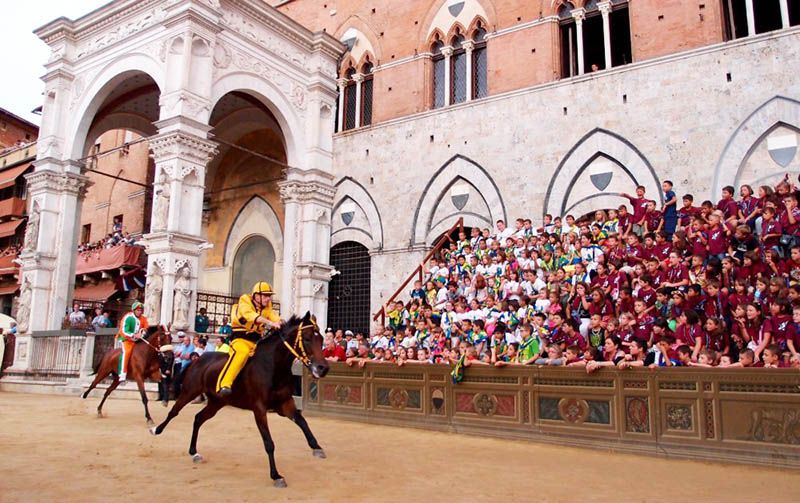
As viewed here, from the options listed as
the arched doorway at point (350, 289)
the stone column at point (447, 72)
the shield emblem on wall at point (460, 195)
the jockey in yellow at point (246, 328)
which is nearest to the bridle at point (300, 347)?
the jockey in yellow at point (246, 328)

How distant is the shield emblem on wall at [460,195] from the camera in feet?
63.0

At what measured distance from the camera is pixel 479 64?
→ 19.9 metres

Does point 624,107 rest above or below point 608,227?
above

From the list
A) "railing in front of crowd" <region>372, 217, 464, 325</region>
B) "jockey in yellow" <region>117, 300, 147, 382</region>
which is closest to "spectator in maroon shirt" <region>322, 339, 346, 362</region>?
"railing in front of crowd" <region>372, 217, 464, 325</region>

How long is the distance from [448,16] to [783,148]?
426 inches

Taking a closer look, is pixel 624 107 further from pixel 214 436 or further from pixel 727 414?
pixel 214 436

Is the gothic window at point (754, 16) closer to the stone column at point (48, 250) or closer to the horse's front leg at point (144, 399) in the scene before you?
the horse's front leg at point (144, 399)

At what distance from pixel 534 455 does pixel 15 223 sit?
112ft

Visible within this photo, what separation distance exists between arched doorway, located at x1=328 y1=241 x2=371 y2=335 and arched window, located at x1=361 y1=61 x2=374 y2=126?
14.7 feet

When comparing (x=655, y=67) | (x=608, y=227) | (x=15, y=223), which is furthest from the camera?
(x=15, y=223)

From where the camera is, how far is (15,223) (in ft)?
110

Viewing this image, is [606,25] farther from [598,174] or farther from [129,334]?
[129,334]

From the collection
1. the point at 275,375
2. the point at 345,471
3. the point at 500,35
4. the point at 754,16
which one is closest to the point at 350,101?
the point at 500,35

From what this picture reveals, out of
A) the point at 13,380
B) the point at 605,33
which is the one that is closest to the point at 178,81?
the point at 13,380
